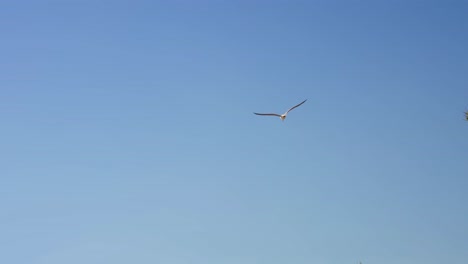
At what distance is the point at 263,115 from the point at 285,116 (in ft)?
14.3

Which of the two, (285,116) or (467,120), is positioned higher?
(285,116)

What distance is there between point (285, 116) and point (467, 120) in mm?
40964

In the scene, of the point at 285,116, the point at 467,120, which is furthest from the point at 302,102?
the point at 467,120

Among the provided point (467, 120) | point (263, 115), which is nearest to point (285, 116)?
point (263, 115)

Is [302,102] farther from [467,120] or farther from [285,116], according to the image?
[467,120]

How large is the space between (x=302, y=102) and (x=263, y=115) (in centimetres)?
764

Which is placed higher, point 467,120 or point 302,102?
point 302,102

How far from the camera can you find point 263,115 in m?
101

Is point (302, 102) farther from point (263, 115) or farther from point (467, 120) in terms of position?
point (467, 120)

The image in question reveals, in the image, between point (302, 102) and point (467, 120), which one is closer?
point (467, 120)

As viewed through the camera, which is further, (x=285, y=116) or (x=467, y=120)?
(x=285, y=116)

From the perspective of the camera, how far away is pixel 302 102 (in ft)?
323

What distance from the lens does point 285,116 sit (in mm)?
102812

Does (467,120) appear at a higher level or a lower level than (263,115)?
lower
